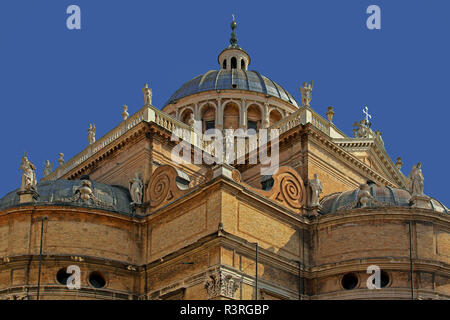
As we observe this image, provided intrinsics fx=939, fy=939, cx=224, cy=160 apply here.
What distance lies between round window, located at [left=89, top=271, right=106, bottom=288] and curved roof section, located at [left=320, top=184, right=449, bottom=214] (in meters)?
8.95

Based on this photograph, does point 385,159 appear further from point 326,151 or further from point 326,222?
point 326,222

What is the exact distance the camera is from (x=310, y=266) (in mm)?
35438

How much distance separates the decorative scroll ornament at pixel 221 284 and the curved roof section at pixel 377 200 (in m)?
6.52

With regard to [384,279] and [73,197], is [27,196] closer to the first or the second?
[73,197]

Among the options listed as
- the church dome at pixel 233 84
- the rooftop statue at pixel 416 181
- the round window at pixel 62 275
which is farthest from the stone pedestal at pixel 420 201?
the church dome at pixel 233 84

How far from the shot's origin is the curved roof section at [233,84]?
50.9 metres

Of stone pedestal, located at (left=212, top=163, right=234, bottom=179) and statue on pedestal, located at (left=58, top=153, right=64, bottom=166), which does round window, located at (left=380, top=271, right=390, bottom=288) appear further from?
statue on pedestal, located at (left=58, top=153, right=64, bottom=166)

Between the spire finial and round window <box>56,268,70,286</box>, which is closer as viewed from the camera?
round window <box>56,268,70,286</box>

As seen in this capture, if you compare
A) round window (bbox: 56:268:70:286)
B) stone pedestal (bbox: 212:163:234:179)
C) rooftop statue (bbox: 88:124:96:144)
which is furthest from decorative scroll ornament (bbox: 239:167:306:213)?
rooftop statue (bbox: 88:124:96:144)

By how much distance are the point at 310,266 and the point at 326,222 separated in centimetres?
181

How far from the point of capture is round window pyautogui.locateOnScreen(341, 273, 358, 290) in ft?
114

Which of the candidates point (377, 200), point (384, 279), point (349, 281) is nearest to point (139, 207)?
point (349, 281)

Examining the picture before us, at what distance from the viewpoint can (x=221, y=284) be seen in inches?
1243

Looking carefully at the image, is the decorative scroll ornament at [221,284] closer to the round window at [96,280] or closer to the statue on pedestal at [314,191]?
the round window at [96,280]
